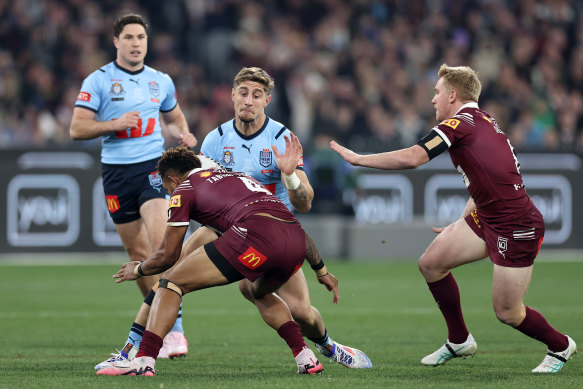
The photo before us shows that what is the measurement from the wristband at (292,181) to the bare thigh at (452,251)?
1.23m

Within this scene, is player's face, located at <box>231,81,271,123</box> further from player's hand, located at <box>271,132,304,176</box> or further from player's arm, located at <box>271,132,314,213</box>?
player's hand, located at <box>271,132,304,176</box>

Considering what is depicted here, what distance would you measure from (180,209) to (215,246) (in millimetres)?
352

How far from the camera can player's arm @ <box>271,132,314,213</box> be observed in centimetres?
680

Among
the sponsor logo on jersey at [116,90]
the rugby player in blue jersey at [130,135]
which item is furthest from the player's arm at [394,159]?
the sponsor logo on jersey at [116,90]

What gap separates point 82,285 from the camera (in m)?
13.9

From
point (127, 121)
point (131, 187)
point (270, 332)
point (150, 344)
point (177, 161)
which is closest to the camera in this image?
point (150, 344)

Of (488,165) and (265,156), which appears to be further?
(265,156)

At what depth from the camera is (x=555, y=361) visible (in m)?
7.10

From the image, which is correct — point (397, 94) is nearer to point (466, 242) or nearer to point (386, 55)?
point (386, 55)

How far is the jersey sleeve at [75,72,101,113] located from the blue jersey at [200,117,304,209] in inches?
62.3

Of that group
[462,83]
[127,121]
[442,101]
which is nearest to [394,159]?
[442,101]

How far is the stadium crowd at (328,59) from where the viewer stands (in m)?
18.9

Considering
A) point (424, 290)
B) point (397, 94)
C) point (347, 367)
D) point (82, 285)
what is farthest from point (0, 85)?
point (347, 367)

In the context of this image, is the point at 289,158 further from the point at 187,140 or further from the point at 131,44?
the point at 131,44
